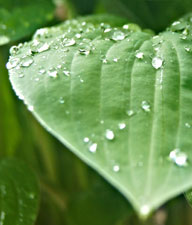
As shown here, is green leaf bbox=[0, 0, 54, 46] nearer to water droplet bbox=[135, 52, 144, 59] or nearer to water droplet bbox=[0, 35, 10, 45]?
water droplet bbox=[0, 35, 10, 45]

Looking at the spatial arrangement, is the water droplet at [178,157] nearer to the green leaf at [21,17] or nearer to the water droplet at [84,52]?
the water droplet at [84,52]

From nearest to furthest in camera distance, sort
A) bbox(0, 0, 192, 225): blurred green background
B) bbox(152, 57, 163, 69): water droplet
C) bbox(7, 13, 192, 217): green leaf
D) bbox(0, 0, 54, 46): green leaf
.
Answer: bbox(7, 13, 192, 217): green leaf, bbox(152, 57, 163, 69): water droplet, bbox(0, 0, 54, 46): green leaf, bbox(0, 0, 192, 225): blurred green background

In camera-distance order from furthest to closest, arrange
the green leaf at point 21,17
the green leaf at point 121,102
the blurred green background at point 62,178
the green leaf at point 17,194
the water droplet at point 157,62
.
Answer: the blurred green background at point 62,178 < the green leaf at point 21,17 < the green leaf at point 17,194 < the water droplet at point 157,62 < the green leaf at point 121,102

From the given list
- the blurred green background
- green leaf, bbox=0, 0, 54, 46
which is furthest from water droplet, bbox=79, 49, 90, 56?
the blurred green background

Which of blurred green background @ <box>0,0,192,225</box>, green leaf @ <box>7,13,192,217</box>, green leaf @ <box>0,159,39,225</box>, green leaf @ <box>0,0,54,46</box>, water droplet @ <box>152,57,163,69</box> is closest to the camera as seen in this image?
green leaf @ <box>7,13,192,217</box>

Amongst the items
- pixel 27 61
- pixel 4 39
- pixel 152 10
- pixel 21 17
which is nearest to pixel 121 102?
pixel 27 61

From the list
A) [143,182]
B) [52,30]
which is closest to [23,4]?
[52,30]

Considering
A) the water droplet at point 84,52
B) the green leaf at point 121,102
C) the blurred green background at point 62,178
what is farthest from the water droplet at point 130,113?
the blurred green background at point 62,178
